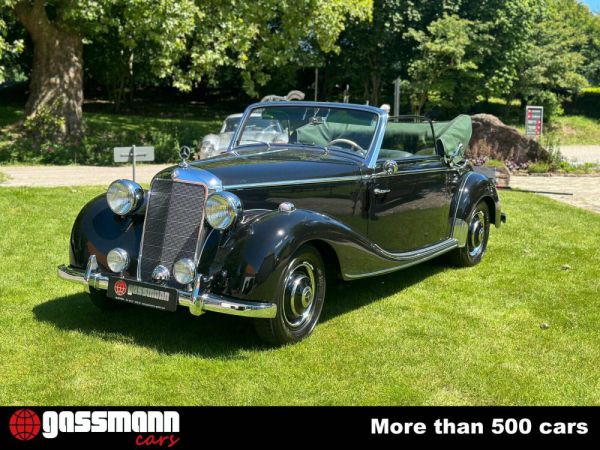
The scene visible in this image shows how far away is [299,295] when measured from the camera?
187 inches

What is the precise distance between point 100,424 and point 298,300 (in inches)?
67.2

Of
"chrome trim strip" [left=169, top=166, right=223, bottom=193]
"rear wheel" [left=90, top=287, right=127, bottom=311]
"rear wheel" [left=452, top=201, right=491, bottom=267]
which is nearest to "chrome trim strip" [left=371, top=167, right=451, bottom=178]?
"rear wheel" [left=452, top=201, right=491, bottom=267]

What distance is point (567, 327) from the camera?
5.25 meters

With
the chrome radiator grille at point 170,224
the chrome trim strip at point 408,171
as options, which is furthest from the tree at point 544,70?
the chrome radiator grille at point 170,224

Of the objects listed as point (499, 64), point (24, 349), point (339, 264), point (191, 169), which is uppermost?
point (499, 64)

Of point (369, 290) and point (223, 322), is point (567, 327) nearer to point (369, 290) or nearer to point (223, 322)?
point (369, 290)

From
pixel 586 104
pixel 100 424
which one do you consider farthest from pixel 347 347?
pixel 586 104

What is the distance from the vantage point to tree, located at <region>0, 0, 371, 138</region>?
16.1 metres

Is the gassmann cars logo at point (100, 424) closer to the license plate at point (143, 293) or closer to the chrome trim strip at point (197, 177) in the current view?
the license plate at point (143, 293)

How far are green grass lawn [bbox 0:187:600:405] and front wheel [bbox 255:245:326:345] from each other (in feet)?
0.38

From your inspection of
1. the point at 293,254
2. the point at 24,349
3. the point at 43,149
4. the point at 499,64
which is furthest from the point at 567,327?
the point at 499,64

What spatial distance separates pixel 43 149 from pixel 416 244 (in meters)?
13.8

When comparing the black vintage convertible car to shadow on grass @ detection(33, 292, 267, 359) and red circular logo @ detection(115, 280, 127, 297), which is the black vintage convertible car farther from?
shadow on grass @ detection(33, 292, 267, 359)

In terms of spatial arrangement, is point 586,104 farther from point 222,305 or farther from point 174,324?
point 222,305
